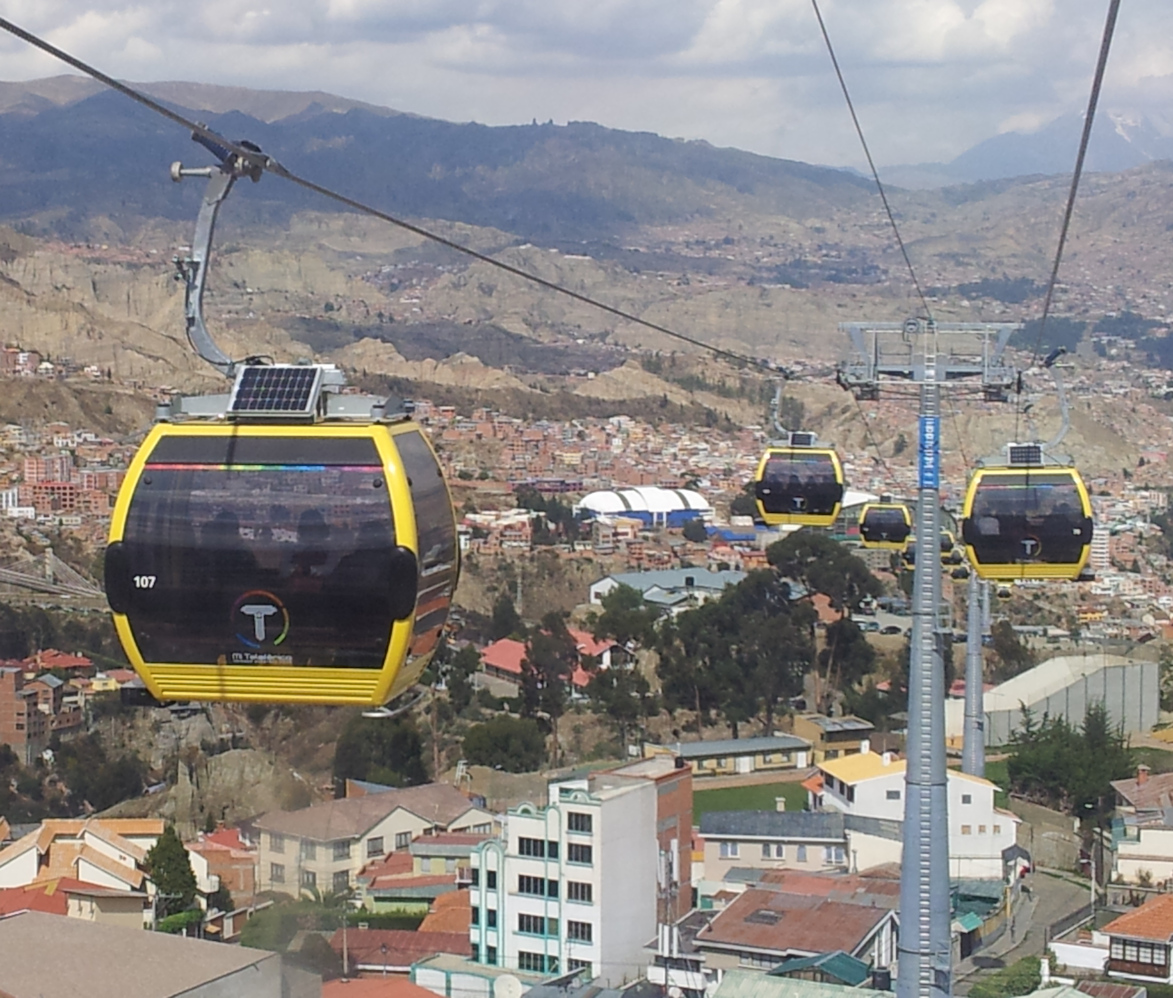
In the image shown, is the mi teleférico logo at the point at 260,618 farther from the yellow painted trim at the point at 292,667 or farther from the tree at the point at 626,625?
the tree at the point at 626,625

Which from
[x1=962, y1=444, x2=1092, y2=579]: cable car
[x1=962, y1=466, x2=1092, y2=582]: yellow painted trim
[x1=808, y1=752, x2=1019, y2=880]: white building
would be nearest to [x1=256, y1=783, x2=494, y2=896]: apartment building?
[x1=808, y1=752, x2=1019, y2=880]: white building

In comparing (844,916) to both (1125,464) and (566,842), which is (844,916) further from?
(1125,464)

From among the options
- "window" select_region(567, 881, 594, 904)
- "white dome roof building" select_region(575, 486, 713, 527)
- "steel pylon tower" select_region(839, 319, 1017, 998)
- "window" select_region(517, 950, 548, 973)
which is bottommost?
"window" select_region(517, 950, 548, 973)

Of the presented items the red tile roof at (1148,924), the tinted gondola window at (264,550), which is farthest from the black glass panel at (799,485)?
the tinted gondola window at (264,550)

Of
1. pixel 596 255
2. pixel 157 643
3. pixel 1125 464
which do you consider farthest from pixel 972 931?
pixel 596 255

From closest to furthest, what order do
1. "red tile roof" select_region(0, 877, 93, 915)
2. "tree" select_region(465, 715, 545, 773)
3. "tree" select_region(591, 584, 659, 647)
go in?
"red tile roof" select_region(0, 877, 93, 915)
"tree" select_region(465, 715, 545, 773)
"tree" select_region(591, 584, 659, 647)

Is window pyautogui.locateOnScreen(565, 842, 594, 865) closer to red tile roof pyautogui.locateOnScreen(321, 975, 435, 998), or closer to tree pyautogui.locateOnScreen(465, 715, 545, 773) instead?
red tile roof pyautogui.locateOnScreen(321, 975, 435, 998)
